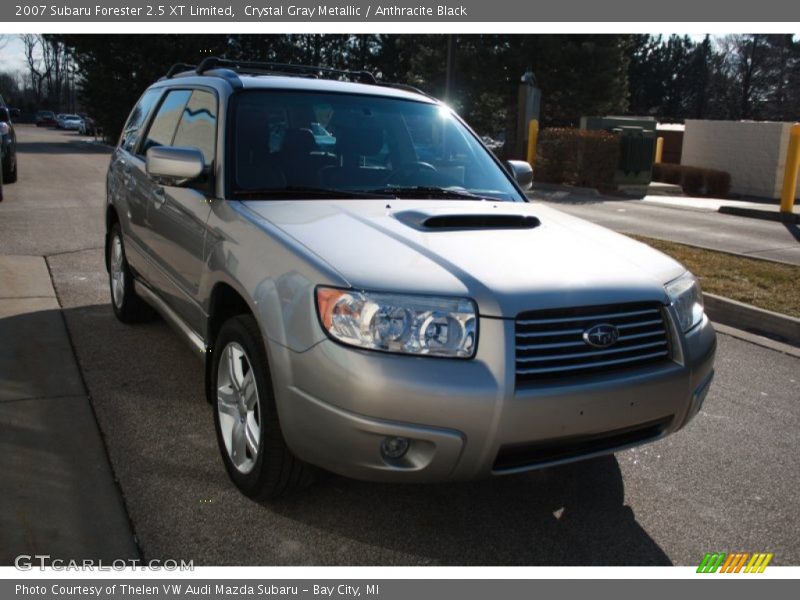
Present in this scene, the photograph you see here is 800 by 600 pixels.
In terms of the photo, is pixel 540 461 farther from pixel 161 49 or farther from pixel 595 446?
pixel 161 49

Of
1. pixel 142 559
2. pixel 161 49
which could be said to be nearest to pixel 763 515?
pixel 142 559

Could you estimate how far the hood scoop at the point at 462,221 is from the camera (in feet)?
11.2

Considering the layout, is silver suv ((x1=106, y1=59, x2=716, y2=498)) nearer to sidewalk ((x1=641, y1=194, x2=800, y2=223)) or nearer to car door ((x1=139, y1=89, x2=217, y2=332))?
car door ((x1=139, y1=89, x2=217, y2=332))

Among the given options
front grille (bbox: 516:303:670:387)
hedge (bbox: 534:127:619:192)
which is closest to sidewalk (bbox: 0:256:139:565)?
front grille (bbox: 516:303:670:387)

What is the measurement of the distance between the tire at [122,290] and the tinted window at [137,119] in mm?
639

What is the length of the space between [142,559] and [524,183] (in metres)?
3.08

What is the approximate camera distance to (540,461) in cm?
295

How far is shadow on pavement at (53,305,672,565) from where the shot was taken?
10.0 feet

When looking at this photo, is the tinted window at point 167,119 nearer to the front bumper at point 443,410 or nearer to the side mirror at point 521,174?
the side mirror at point 521,174

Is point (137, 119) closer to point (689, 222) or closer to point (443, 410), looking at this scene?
point (443, 410)

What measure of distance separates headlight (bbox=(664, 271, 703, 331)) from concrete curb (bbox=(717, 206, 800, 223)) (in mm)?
12149

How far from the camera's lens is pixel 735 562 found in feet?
10.2

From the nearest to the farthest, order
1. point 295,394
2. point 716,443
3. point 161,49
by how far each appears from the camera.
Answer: point 295,394
point 716,443
point 161,49

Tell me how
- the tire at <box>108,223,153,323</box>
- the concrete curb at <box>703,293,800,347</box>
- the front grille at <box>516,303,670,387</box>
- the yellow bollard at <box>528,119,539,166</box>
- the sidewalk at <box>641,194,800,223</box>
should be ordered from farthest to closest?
the yellow bollard at <box>528,119,539,166</box> → the sidewalk at <box>641,194,800,223</box> → the concrete curb at <box>703,293,800,347</box> → the tire at <box>108,223,153,323</box> → the front grille at <box>516,303,670,387</box>
